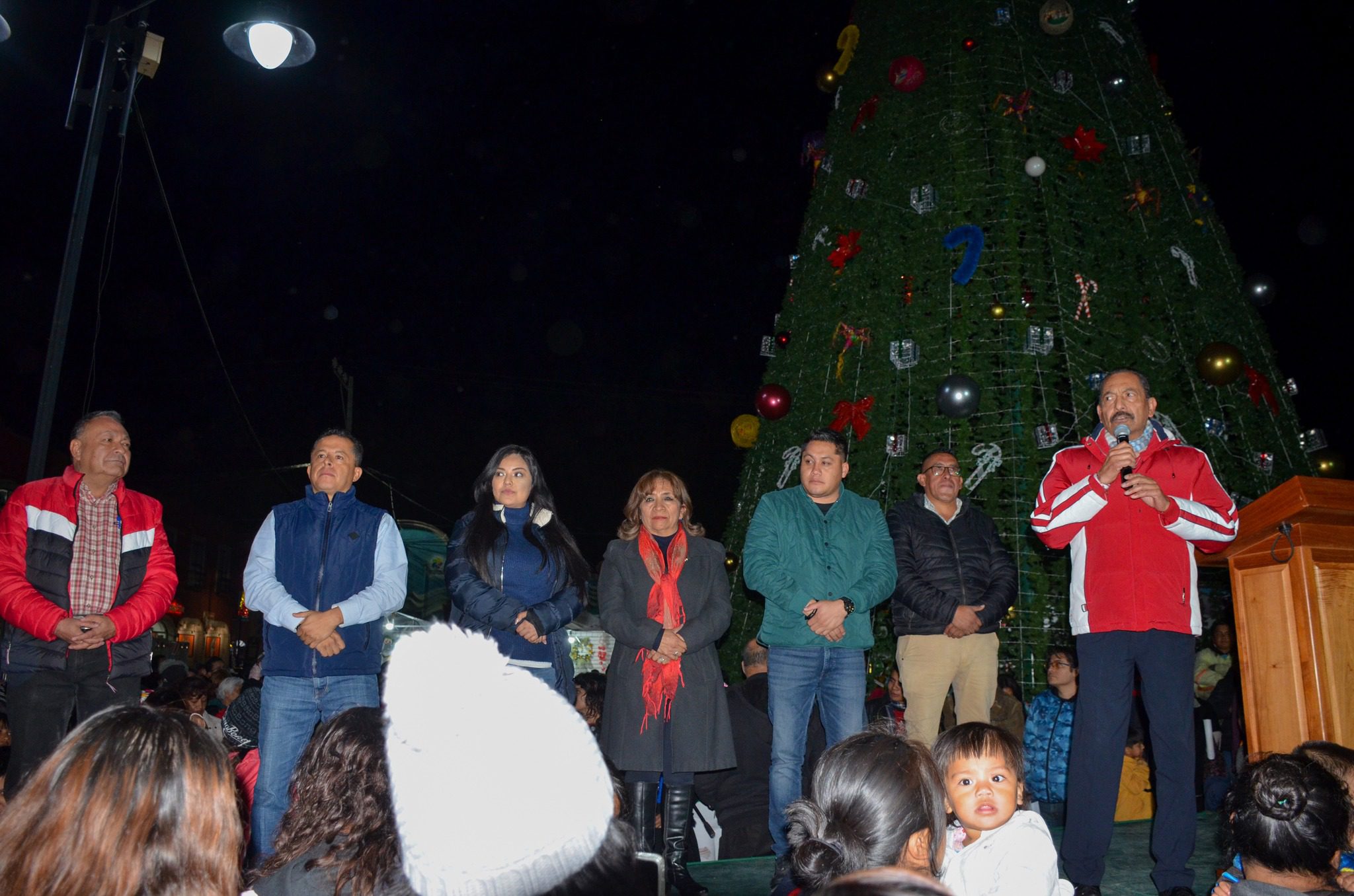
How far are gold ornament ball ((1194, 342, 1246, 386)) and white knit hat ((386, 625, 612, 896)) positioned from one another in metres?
6.58

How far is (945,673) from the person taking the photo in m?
4.52

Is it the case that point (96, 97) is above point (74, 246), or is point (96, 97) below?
above

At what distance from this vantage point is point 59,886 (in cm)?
127

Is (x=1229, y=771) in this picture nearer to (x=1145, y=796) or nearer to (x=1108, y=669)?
(x=1145, y=796)

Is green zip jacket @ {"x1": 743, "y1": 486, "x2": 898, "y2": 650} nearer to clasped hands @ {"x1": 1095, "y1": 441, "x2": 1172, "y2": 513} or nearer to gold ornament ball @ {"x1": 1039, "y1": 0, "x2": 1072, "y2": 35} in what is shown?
clasped hands @ {"x1": 1095, "y1": 441, "x2": 1172, "y2": 513}

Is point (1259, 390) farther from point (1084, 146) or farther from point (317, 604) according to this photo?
point (317, 604)

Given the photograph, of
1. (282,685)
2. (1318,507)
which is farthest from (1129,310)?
(282,685)

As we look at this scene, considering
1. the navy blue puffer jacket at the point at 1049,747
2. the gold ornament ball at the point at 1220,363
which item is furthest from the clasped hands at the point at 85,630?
the gold ornament ball at the point at 1220,363

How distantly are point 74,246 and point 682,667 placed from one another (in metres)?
5.08

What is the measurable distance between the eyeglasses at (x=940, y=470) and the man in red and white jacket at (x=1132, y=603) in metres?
1.15

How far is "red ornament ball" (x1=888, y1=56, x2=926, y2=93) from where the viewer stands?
306 inches

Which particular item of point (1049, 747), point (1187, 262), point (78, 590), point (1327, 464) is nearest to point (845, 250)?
point (1187, 262)

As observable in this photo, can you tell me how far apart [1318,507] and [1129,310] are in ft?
14.3

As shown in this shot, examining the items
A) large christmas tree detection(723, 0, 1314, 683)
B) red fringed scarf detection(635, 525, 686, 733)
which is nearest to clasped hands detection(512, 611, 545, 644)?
red fringed scarf detection(635, 525, 686, 733)
